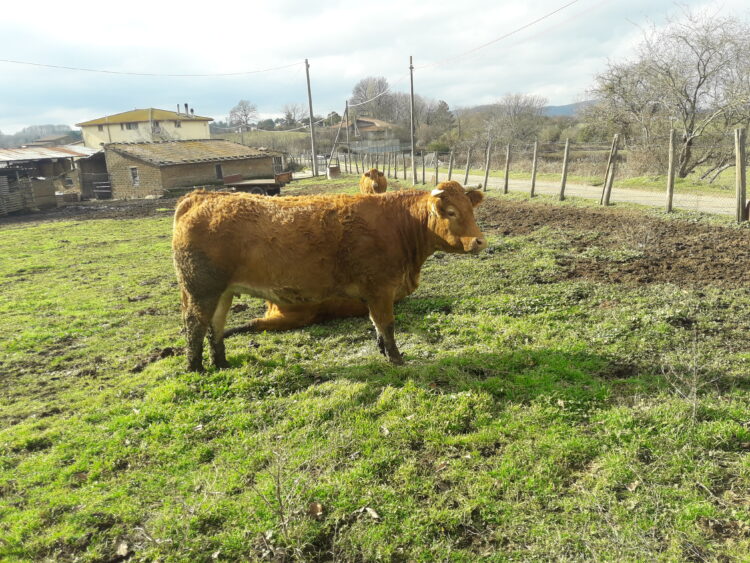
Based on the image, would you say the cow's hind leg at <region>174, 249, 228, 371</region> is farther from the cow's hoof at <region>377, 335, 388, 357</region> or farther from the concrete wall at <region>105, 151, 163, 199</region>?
the concrete wall at <region>105, 151, 163, 199</region>

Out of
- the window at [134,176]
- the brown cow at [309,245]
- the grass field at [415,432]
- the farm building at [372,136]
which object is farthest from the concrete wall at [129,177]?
the farm building at [372,136]

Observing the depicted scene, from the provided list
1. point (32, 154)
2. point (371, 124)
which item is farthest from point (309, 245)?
point (371, 124)

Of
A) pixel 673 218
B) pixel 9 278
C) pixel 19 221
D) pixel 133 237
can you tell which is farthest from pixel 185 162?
pixel 673 218

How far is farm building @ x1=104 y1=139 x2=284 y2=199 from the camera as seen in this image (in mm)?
35125

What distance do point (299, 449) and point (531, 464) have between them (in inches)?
75.2

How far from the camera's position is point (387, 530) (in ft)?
10.3

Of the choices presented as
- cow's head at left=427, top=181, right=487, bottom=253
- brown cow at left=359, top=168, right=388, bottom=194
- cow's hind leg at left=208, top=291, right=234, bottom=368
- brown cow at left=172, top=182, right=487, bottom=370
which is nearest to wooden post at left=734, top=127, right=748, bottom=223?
brown cow at left=359, top=168, right=388, bottom=194

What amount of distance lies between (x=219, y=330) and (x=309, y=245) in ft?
5.18

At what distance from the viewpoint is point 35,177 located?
34.8 metres

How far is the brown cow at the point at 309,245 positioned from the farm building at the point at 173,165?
30.7 metres

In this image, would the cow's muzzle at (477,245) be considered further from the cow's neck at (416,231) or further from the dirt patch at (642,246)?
the dirt patch at (642,246)

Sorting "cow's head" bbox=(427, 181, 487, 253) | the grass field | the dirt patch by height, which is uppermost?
"cow's head" bbox=(427, 181, 487, 253)

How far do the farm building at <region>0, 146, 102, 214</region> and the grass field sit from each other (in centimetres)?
2760

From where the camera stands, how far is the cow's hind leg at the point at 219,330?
546cm
